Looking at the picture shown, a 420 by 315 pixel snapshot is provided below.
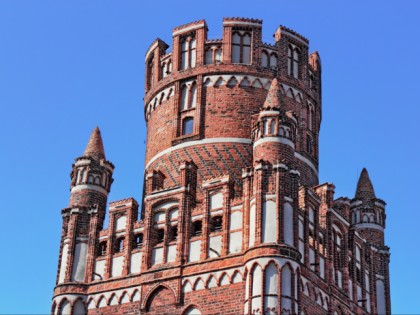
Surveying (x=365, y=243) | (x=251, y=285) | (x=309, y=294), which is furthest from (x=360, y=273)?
(x=251, y=285)

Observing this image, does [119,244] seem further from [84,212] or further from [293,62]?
[293,62]

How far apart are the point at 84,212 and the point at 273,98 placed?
7590 mm

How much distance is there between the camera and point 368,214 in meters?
37.9

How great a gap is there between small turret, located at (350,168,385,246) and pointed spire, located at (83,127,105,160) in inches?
394

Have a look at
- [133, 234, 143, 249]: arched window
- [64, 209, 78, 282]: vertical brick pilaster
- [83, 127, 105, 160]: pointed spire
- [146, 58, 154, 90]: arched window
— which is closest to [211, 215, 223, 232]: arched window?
[133, 234, 143, 249]: arched window

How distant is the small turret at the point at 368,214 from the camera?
37.6 meters

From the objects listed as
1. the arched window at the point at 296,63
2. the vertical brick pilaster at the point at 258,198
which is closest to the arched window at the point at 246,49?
the arched window at the point at 296,63

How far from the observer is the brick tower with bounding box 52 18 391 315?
29828 millimetres

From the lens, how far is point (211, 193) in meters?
31.7

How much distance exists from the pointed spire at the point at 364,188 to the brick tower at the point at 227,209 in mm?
49

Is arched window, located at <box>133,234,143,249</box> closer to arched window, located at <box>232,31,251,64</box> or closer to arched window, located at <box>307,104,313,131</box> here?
arched window, located at <box>232,31,251,64</box>

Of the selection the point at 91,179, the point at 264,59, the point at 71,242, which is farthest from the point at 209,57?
the point at 71,242

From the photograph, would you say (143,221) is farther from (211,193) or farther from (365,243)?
(365,243)

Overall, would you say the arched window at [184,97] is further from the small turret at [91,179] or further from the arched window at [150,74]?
the small turret at [91,179]
